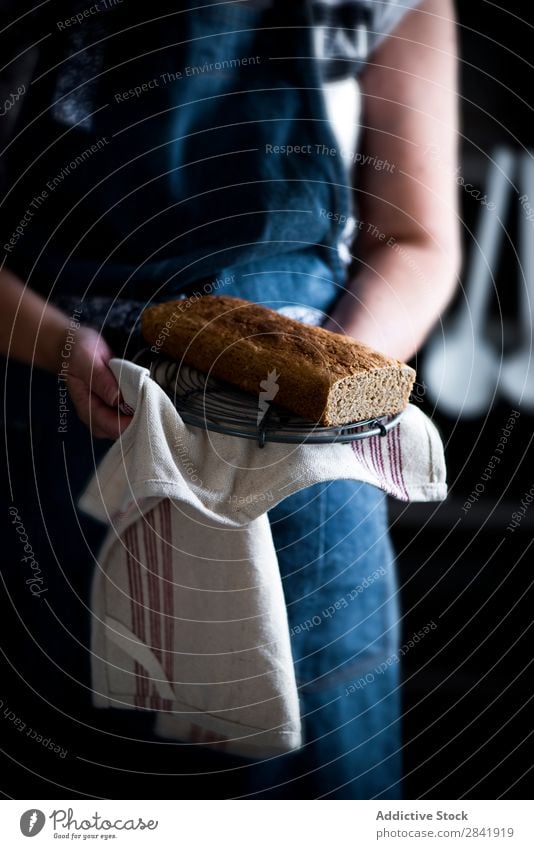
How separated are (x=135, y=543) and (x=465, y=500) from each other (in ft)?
2.48

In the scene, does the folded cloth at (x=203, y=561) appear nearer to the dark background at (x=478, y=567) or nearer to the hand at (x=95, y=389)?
the hand at (x=95, y=389)

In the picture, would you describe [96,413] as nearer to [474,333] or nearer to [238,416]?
[238,416]

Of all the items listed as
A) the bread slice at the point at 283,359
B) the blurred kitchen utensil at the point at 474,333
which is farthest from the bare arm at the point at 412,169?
the blurred kitchen utensil at the point at 474,333

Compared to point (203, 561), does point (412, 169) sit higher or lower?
higher

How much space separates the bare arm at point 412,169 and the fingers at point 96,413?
196 mm

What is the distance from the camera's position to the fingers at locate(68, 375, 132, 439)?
0.41m

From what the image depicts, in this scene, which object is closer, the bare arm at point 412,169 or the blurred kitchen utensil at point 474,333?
the bare arm at point 412,169

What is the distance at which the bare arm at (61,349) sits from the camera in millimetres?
416

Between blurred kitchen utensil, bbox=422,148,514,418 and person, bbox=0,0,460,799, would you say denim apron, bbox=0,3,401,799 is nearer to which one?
person, bbox=0,0,460,799

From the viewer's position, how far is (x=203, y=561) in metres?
0.43

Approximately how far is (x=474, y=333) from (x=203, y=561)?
2.47 ft

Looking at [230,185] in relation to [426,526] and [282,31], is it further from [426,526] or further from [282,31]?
[426,526]

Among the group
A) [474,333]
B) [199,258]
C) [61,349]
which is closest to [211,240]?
[199,258]
